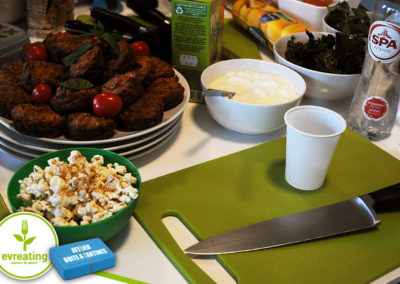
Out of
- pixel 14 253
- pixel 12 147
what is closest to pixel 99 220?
pixel 14 253

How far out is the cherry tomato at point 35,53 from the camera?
1.21 metres

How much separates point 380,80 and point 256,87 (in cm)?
33

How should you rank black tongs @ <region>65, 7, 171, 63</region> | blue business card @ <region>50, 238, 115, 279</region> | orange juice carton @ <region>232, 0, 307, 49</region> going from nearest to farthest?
1. blue business card @ <region>50, 238, 115, 279</region>
2. black tongs @ <region>65, 7, 171, 63</region>
3. orange juice carton @ <region>232, 0, 307, 49</region>

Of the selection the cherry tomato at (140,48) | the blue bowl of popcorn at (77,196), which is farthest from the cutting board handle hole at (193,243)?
the cherry tomato at (140,48)

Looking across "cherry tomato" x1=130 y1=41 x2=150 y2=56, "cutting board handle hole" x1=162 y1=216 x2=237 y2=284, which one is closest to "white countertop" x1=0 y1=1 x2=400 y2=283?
"cutting board handle hole" x1=162 y1=216 x2=237 y2=284

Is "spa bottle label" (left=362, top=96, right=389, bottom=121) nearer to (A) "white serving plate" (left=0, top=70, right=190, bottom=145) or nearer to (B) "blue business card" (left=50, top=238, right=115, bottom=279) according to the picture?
(A) "white serving plate" (left=0, top=70, right=190, bottom=145)

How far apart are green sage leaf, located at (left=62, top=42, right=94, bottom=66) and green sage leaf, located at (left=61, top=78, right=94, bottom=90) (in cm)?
8

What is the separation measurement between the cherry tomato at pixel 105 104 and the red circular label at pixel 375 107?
26.2 inches

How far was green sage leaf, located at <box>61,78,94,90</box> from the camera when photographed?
106cm

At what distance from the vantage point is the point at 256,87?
127cm

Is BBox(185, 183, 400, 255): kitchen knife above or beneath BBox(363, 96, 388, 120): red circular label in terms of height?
beneath

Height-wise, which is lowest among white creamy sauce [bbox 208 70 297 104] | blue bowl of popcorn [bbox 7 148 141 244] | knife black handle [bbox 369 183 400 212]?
knife black handle [bbox 369 183 400 212]

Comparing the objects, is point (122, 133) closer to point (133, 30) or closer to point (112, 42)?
point (112, 42)

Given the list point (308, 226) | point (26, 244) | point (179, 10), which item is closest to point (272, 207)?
point (308, 226)
